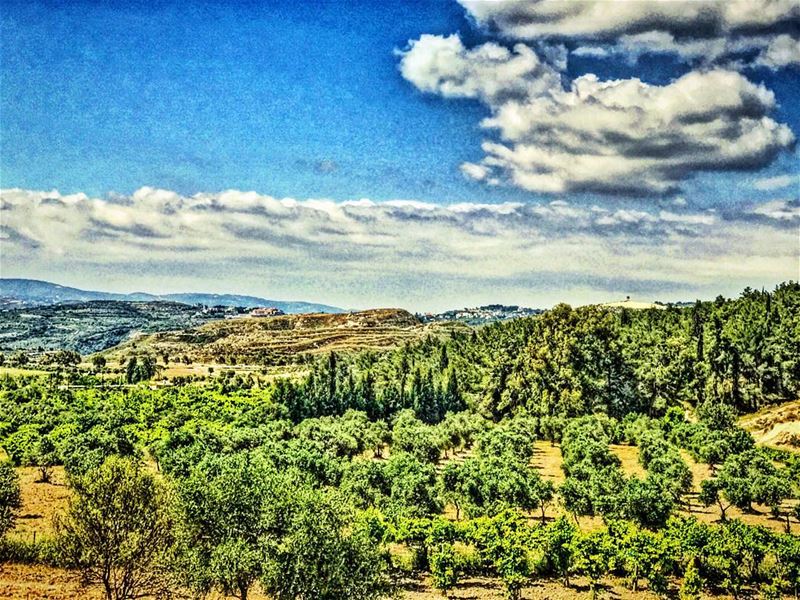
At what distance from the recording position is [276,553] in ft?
112

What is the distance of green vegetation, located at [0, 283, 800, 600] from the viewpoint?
35938 mm

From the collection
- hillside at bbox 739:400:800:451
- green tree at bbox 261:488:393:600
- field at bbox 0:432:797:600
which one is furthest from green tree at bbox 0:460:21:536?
hillside at bbox 739:400:800:451

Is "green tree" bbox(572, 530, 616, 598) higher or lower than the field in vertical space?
higher

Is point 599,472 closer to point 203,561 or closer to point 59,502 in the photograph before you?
point 203,561

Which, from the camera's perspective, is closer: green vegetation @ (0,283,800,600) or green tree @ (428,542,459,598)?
green vegetation @ (0,283,800,600)

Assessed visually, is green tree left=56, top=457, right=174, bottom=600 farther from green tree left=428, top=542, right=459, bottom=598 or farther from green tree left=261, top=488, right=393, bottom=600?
green tree left=428, top=542, right=459, bottom=598

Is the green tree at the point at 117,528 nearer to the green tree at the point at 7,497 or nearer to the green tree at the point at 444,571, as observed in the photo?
the green tree at the point at 7,497

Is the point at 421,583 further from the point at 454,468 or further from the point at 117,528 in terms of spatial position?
the point at 117,528

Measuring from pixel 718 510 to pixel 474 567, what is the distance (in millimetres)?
29262

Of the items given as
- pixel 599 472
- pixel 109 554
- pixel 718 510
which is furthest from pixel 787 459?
pixel 109 554

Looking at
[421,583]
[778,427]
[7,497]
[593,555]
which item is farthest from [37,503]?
[778,427]

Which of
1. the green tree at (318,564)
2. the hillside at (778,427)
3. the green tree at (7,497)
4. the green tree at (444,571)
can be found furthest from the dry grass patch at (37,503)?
the hillside at (778,427)

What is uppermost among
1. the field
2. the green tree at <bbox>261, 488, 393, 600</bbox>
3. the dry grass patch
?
the green tree at <bbox>261, 488, 393, 600</bbox>

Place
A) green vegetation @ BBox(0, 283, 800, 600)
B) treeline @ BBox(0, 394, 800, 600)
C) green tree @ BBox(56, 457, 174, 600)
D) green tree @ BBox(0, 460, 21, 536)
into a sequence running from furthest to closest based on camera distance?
green tree @ BBox(0, 460, 21, 536) → green vegetation @ BBox(0, 283, 800, 600) → green tree @ BBox(56, 457, 174, 600) → treeline @ BBox(0, 394, 800, 600)
